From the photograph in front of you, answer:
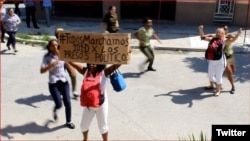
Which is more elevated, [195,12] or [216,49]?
[195,12]

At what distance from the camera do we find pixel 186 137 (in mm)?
6555

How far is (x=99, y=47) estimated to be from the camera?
5.38 metres

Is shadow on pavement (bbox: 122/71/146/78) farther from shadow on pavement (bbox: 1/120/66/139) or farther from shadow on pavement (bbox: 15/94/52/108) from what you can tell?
shadow on pavement (bbox: 1/120/66/139)

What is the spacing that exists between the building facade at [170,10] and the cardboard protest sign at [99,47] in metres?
9.89

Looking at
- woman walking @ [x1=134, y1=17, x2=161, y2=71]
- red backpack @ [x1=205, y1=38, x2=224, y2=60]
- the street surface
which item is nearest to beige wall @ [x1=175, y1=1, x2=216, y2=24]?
the street surface

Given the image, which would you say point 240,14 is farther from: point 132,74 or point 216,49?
point 216,49

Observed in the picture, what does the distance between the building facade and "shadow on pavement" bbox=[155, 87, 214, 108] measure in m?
6.78

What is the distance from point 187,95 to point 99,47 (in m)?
3.61

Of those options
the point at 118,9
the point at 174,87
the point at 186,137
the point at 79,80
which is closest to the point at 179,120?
the point at 186,137

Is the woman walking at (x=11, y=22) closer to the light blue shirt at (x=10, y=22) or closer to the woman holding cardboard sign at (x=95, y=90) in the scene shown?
the light blue shirt at (x=10, y=22)

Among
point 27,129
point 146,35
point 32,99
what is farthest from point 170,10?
point 27,129

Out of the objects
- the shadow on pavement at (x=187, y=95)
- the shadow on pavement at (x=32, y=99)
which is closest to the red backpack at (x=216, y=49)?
the shadow on pavement at (x=187, y=95)

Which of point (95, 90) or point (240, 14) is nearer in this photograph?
point (95, 90)

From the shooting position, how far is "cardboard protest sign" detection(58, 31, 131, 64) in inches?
210
